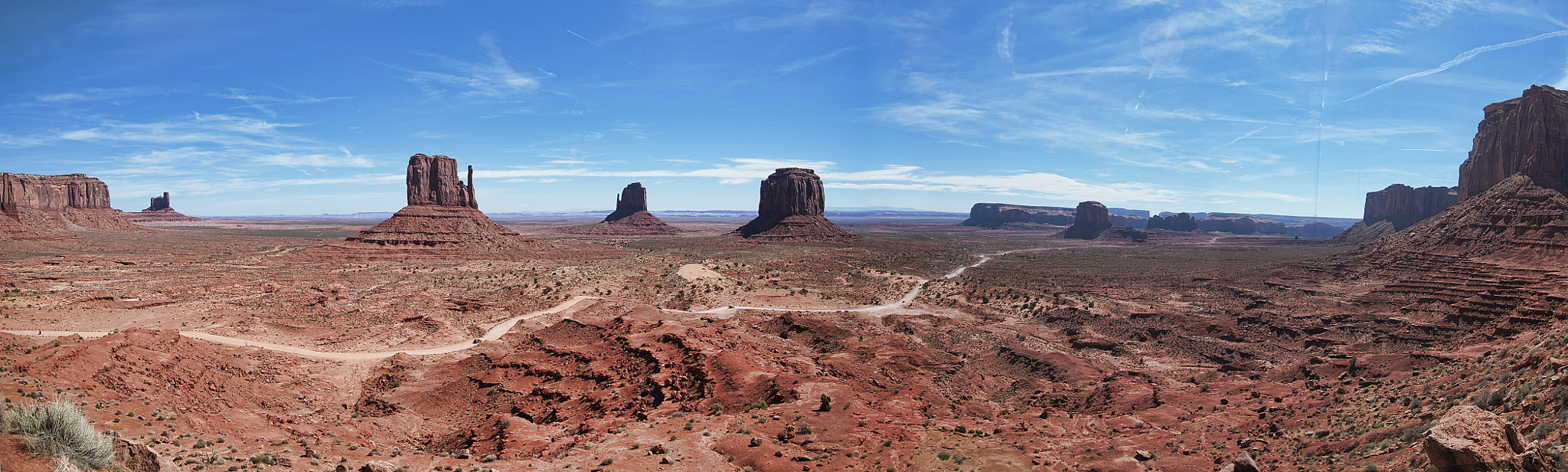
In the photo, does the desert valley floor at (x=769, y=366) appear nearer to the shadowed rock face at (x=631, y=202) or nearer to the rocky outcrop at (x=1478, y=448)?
the rocky outcrop at (x=1478, y=448)

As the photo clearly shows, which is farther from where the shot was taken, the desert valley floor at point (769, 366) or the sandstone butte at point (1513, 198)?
the sandstone butte at point (1513, 198)

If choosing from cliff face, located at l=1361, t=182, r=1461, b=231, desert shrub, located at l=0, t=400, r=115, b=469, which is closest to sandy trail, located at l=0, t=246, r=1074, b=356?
desert shrub, located at l=0, t=400, r=115, b=469

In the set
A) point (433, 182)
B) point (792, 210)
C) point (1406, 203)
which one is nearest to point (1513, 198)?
point (792, 210)

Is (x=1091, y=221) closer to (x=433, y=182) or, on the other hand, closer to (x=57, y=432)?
(x=433, y=182)

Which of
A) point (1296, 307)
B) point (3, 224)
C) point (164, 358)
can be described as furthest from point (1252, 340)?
point (3, 224)

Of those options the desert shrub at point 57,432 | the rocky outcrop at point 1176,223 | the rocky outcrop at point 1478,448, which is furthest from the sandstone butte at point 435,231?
the rocky outcrop at point 1176,223
